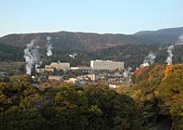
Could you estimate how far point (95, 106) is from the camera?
1570 cm

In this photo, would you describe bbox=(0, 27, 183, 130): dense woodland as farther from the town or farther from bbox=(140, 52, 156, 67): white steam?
bbox=(140, 52, 156, 67): white steam

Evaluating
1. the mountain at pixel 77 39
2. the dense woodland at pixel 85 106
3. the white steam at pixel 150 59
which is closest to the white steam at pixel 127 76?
the white steam at pixel 150 59

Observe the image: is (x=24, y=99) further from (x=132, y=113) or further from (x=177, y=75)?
(x=177, y=75)

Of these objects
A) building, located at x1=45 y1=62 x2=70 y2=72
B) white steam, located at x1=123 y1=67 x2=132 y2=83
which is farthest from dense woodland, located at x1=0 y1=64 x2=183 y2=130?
building, located at x1=45 y1=62 x2=70 y2=72

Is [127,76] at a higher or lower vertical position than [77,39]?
higher

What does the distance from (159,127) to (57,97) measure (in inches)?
335

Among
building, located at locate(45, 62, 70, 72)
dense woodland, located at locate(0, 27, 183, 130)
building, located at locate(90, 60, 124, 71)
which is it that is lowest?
building, located at locate(90, 60, 124, 71)

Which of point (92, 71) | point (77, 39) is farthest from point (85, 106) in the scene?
point (77, 39)

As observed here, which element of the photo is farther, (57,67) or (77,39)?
(77,39)

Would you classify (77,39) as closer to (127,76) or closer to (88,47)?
(88,47)

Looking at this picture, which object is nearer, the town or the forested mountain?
the town

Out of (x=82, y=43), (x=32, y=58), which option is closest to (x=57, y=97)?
(x=32, y=58)

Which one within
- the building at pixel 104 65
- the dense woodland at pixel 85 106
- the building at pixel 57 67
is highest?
the dense woodland at pixel 85 106

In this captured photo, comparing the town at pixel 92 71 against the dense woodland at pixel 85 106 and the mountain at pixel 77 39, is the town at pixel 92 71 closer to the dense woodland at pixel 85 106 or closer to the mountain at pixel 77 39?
the dense woodland at pixel 85 106
